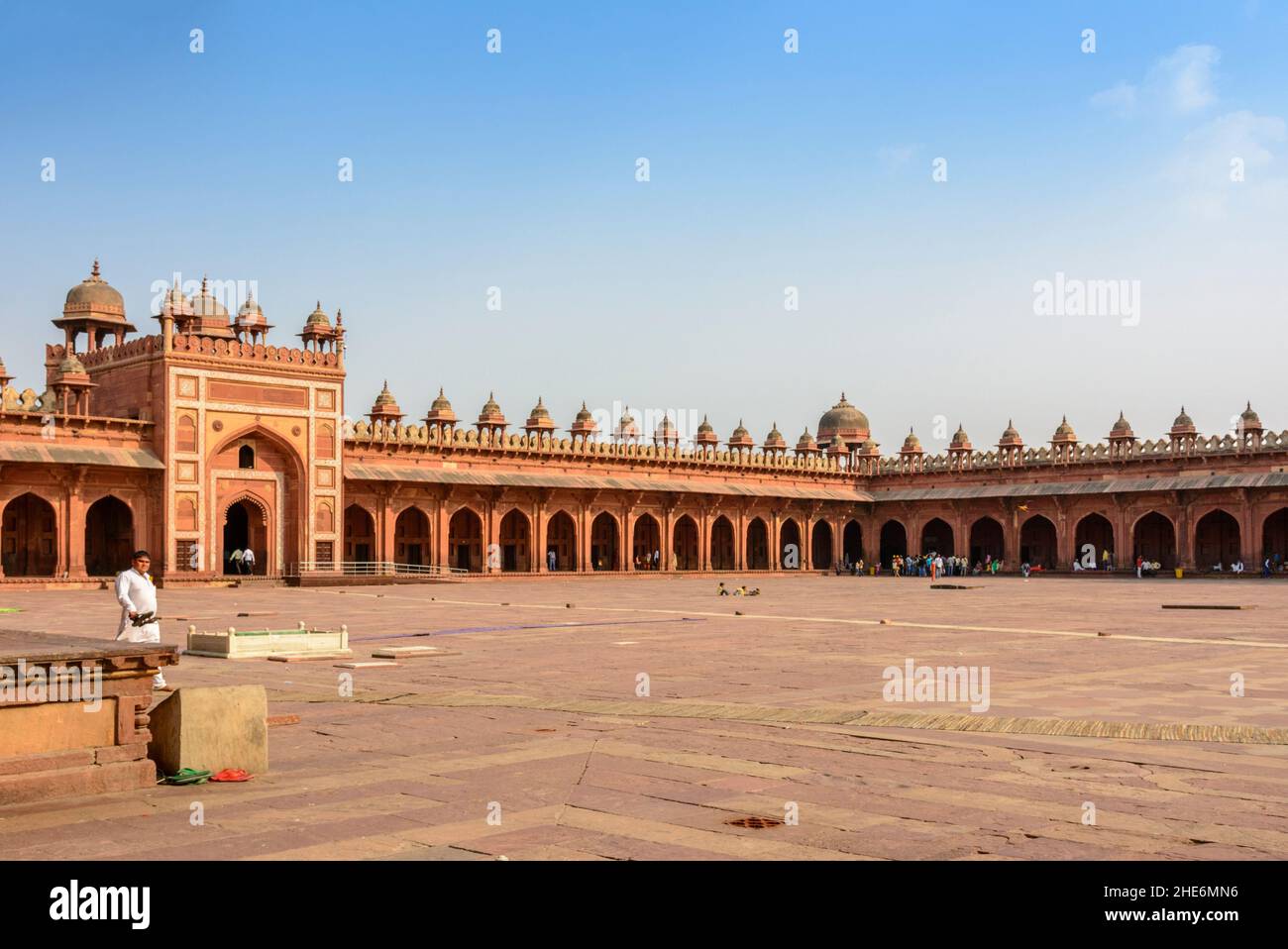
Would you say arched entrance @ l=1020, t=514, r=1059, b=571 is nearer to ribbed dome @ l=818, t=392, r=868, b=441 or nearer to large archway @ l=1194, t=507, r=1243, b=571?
large archway @ l=1194, t=507, r=1243, b=571

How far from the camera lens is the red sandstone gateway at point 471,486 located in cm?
3538

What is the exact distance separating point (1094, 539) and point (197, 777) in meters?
49.7

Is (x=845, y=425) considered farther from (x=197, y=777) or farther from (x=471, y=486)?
(x=197, y=777)

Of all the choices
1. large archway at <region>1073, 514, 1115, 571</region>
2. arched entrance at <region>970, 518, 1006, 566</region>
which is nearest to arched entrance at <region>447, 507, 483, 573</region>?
arched entrance at <region>970, 518, 1006, 566</region>

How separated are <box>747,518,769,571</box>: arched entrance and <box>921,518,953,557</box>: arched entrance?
287 inches

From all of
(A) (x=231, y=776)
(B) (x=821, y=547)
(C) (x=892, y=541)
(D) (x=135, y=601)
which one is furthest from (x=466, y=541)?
(A) (x=231, y=776)

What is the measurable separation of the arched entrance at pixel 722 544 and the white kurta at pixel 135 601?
45.3 m

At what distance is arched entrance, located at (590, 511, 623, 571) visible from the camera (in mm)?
49884

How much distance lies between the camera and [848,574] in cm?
5462

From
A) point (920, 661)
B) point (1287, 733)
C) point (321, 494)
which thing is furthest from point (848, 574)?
point (1287, 733)

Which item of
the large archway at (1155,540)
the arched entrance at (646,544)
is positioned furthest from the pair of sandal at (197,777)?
the large archway at (1155,540)

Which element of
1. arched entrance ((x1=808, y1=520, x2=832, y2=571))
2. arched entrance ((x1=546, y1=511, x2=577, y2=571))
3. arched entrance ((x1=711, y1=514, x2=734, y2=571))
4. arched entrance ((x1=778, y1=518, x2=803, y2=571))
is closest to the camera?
arched entrance ((x1=546, y1=511, x2=577, y2=571))

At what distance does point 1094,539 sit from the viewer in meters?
51.3

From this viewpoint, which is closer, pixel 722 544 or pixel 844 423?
pixel 722 544
